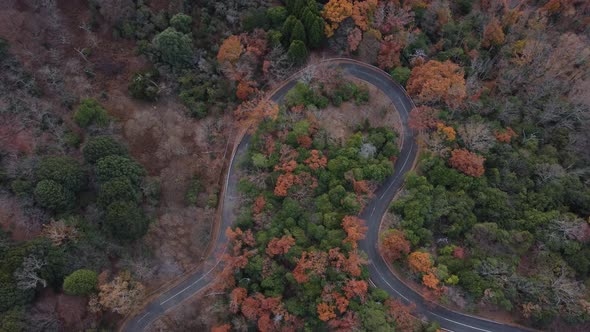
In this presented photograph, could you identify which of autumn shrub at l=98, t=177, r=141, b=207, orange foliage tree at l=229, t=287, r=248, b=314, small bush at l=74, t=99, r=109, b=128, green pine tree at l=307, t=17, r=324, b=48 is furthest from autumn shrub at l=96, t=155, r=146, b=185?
green pine tree at l=307, t=17, r=324, b=48

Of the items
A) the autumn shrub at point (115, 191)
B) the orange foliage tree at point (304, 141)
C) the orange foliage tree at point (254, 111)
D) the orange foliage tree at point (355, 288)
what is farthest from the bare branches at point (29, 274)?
the orange foliage tree at point (355, 288)

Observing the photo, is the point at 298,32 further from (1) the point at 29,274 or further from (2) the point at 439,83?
(1) the point at 29,274

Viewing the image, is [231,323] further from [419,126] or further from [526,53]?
[526,53]

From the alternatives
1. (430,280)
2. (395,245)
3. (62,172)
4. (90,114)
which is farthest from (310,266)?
(90,114)

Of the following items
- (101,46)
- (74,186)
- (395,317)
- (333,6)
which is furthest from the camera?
(101,46)

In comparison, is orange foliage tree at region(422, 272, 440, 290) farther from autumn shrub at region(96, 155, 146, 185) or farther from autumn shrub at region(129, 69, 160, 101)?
autumn shrub at region(129, 69, 160, 101)

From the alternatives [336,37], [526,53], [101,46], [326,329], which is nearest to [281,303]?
[326,329]

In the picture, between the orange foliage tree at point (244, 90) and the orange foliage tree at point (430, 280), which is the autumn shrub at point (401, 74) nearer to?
the orange foliage tree at point (244, 90)
